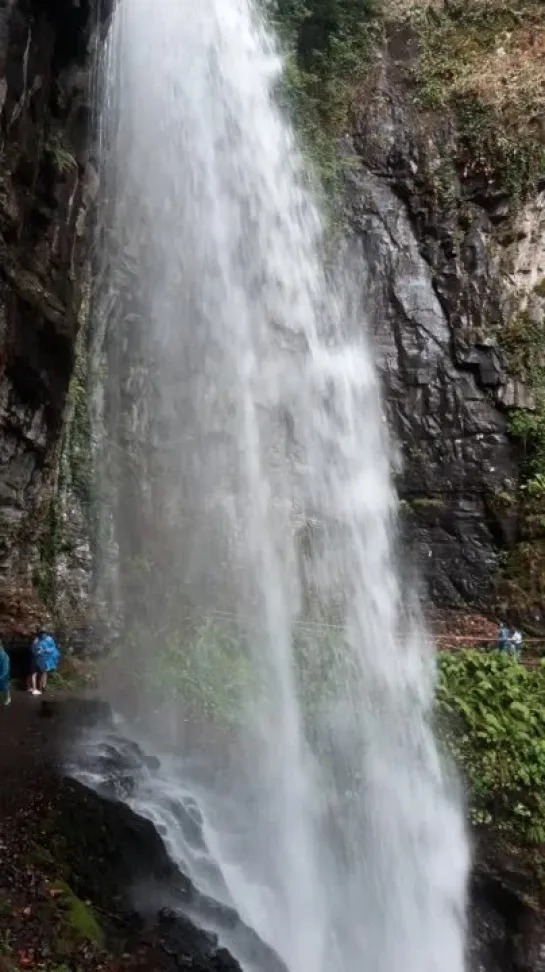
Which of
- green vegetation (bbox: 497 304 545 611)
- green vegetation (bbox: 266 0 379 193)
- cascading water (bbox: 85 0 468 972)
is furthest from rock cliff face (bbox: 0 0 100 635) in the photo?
green vegetation (bbox: 497 304 545 611)

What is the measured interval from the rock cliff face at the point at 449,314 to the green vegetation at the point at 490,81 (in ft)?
0.28

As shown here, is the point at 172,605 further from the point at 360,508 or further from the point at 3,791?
the point at 3,791

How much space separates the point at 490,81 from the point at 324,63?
3.31 meters

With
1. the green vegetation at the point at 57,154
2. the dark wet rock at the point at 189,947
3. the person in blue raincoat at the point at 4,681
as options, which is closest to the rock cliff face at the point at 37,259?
the green vegetation at the point at 57,154

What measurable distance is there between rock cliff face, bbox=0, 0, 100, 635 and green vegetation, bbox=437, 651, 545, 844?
543cm

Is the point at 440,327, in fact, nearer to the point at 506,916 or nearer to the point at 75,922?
the point at 506,916

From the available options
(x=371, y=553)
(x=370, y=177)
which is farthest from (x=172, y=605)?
(x=370, y=177)

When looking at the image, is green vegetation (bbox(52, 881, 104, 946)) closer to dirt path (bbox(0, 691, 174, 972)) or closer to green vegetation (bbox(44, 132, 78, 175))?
dirt path (bbox(0, 691, 174, 972))

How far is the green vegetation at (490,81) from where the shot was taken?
48.8ft

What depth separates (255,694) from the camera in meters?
9.98

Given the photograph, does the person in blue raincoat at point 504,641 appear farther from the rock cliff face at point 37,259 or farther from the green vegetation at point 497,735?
the rock cliff face at point 37,259

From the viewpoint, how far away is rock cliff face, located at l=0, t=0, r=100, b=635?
24.3 ft

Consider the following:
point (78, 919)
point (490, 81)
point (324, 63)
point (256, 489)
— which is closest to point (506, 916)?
point (78, 919)

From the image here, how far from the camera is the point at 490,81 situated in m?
15.6
